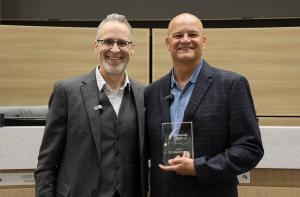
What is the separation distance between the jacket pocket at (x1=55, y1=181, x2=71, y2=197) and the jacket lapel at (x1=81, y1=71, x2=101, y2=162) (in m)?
0.18

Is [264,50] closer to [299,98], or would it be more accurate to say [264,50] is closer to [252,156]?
[299,98]

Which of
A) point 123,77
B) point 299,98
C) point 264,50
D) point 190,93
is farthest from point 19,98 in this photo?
point 299,98

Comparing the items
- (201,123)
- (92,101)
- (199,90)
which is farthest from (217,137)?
(92,101)

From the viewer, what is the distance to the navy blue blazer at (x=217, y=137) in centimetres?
137

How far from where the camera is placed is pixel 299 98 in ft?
8.61

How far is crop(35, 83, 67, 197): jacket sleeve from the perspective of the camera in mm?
1532

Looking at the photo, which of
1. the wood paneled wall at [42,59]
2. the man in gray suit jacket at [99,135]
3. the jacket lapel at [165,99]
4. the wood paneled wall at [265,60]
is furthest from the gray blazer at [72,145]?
the wood paneled wall at [265,60]

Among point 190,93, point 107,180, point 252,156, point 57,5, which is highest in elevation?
point 57,5

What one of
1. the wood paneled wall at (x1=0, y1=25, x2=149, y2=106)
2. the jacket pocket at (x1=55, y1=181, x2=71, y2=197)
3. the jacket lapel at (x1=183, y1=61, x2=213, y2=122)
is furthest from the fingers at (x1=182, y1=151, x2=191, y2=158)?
the wood paneled wall at (x1=0, y1=25, x2=149, y2=106)

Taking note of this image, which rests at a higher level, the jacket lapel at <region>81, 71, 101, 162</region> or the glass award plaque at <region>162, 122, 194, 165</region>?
the jacket lapel at <region>81, 71, 101, 162</region>

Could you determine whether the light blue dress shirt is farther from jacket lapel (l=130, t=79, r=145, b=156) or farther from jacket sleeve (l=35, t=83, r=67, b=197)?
jacket sleeve (l=35, t=83, r=67, b=197)

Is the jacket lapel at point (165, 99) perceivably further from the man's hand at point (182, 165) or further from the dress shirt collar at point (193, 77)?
the man's hand at point (182, 165)

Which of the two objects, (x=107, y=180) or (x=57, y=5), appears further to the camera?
(x=57, y=5)

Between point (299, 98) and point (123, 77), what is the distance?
4.88 feet
